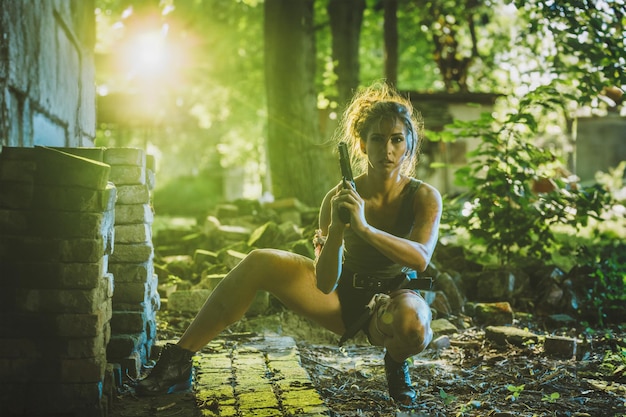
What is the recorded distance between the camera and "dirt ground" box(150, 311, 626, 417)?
130 inches

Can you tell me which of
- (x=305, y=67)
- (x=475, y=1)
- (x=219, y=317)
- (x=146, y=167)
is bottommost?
(x=219, y=317)

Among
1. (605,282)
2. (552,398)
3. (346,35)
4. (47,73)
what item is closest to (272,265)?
(552,398)

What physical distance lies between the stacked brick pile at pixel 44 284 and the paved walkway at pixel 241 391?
1.18 ft

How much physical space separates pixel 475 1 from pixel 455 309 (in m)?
14.4

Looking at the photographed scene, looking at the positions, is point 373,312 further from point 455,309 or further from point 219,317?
point 455,309

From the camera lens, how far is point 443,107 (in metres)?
19.4

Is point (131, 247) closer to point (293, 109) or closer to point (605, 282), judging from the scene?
point (605, 282)

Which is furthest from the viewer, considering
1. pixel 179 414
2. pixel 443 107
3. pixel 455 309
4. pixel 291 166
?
pixel 443 107

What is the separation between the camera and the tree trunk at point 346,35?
14.7m

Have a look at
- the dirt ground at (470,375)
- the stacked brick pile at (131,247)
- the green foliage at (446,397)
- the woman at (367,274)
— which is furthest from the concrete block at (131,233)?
the green foliage at (446,397)

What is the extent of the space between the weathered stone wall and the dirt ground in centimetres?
195

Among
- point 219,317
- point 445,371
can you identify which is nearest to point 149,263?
point 219,317

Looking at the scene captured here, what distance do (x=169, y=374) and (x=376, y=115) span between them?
5.79 ft

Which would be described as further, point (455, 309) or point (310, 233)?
point (310, 233)
